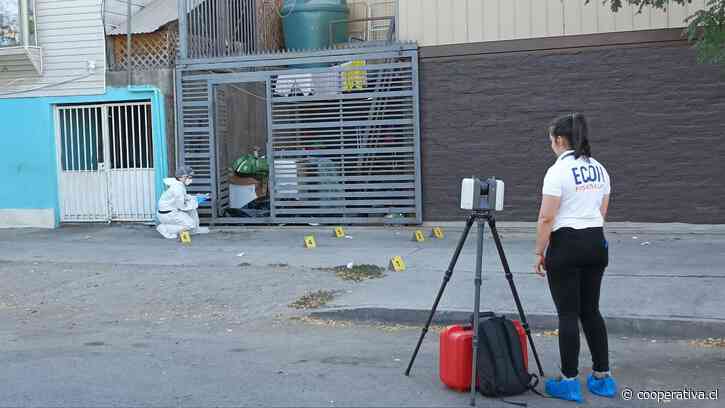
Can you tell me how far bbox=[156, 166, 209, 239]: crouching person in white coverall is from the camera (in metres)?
13.6

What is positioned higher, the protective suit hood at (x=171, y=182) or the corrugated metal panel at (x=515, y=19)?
the corrugated metal panel at (x=515, y=19)

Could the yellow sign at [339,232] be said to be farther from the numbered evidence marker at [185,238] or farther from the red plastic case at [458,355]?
the red plastic case at [458,355]

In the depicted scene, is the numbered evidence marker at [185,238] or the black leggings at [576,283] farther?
the numbered evidence marker at [185,238]

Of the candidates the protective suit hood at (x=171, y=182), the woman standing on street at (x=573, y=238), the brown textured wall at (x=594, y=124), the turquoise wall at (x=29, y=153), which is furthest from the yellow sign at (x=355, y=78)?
the woman standing on street at (x=573, y=238)

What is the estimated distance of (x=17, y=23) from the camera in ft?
49.4

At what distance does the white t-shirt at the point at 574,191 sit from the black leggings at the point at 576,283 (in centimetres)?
6

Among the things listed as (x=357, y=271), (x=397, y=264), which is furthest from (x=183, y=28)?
(x=397, y=264)

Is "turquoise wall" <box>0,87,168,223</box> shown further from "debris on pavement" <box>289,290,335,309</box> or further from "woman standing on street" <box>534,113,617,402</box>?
"woman standing on street" <box>534,113,617,402</box>

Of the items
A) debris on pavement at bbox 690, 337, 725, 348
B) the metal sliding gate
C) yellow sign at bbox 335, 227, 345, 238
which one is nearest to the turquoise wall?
the metal sliding gate

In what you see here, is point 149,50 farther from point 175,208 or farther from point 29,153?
point 175,208

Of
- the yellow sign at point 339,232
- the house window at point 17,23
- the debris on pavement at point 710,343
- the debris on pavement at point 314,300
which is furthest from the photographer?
the house window at point 17,23

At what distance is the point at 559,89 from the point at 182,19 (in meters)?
6.39

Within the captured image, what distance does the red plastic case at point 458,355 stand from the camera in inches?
218

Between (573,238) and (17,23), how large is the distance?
12595 millimetres
